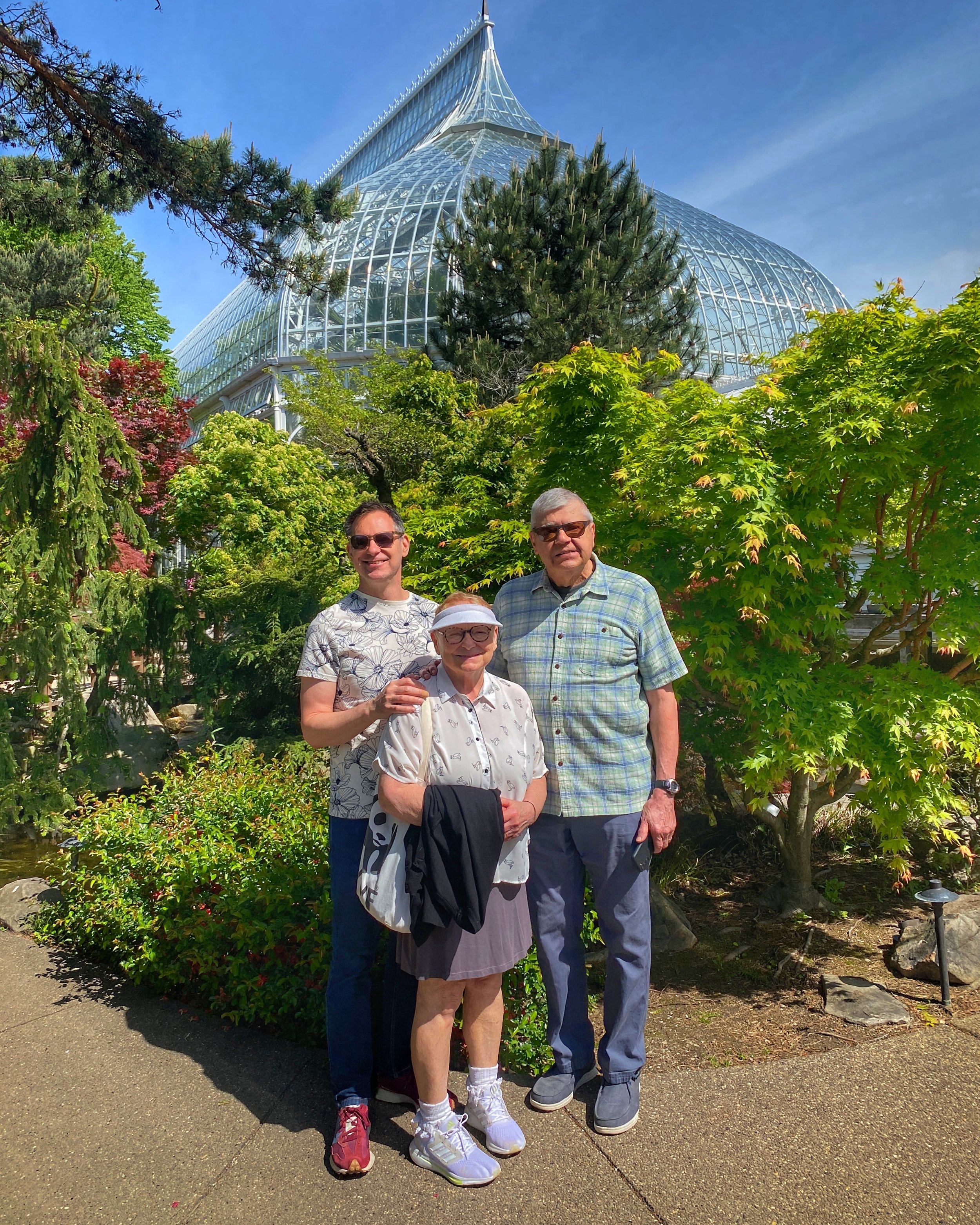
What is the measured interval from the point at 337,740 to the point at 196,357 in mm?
37401

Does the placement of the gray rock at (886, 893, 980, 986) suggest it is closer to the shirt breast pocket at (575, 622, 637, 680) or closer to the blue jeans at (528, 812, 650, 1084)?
the blue jeans at (528, 812, 650, 1084)

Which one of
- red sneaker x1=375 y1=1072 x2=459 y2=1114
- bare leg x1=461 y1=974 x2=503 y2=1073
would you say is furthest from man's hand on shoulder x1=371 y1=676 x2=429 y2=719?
red sneaker x1=375 y1=1072 x2=459 y2=1114

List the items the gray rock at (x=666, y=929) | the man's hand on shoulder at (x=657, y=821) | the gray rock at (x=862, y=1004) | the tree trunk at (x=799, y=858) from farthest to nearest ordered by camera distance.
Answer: the tree trunk at (x=799, y=858), the gray rock at (x=666, y=929), the gray rock at (x=862, y=1004), the man's hand on shoulder at (x=657, y=821)

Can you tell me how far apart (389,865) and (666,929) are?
261 cm

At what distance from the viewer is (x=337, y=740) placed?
2.54 m

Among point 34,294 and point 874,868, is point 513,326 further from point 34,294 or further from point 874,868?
point 874,868

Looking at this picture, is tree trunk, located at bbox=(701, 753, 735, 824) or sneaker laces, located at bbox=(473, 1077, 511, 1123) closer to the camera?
sneaker laces, located at bbox=(473, 1077, 511, 1123)

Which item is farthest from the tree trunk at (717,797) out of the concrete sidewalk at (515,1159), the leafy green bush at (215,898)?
the leafy green bush at (215,898)

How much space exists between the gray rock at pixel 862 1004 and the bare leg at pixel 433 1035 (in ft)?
6.57

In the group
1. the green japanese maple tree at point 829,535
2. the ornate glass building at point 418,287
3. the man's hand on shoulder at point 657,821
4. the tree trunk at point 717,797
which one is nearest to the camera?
the man's hand on shoulder at point 657,821

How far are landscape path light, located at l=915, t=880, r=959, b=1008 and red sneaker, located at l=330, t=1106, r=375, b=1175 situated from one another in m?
2.48

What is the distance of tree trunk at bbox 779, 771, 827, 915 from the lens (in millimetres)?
4844

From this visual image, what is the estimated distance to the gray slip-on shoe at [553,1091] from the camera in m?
2.76

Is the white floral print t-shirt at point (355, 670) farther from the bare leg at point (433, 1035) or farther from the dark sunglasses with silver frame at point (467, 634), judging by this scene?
the bare leg at point (433, 1035)
